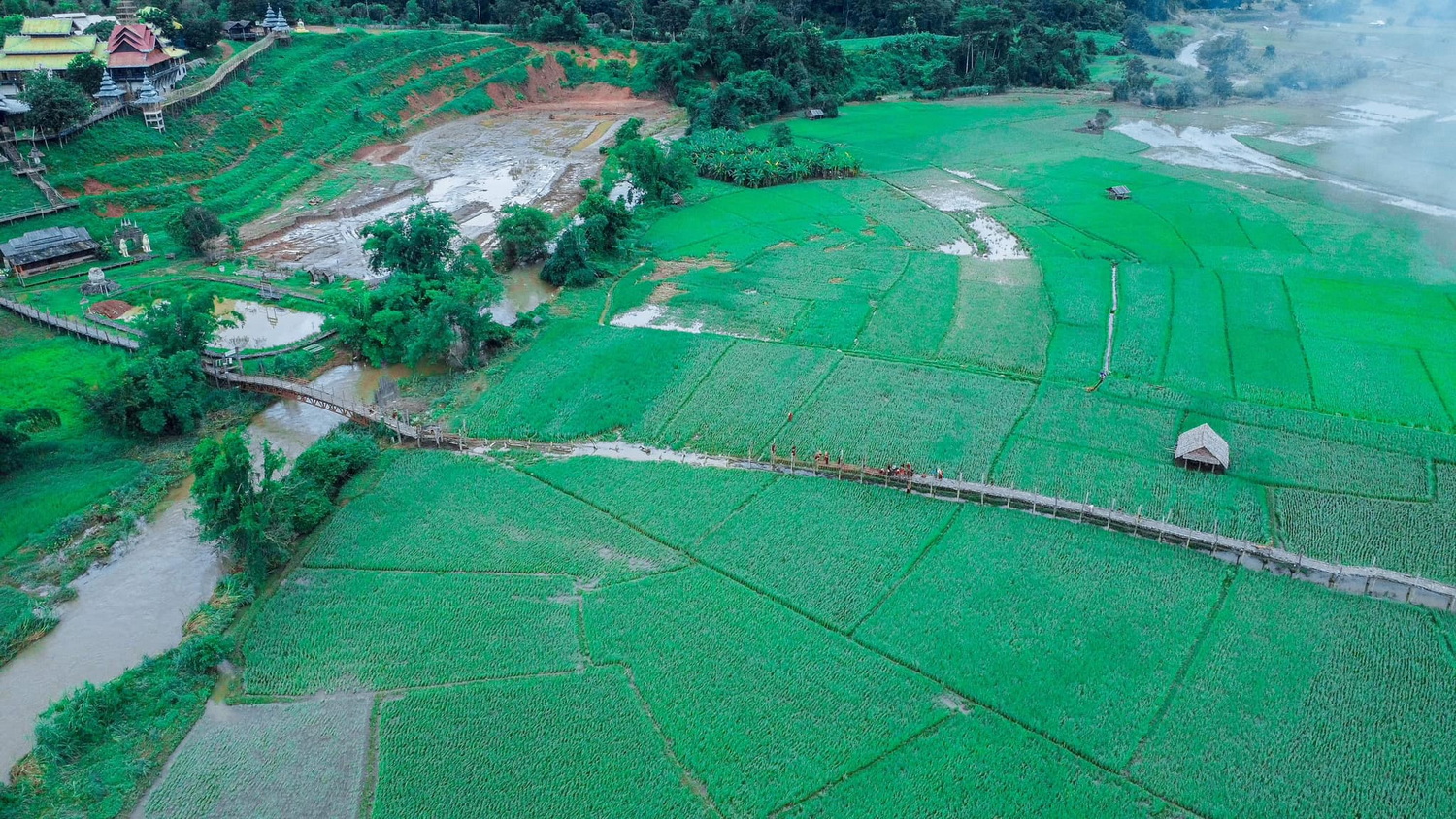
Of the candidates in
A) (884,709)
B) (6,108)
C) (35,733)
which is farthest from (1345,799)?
(6,108)

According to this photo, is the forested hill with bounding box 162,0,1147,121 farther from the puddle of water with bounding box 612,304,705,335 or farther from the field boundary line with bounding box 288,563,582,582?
the field boundary line with bounding box 288,563,582,582

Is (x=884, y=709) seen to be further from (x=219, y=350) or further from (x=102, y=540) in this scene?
(x=219, y=350)

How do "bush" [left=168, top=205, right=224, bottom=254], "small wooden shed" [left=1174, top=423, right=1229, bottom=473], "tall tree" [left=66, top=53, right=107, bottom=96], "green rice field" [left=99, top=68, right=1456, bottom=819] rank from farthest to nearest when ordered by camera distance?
1. "tall tree" [left=66, top=53, right=107, bottom=96]
2. "bush" [left=168, top=205, right=224, bottom=254]
3. "small wooden shed" [left=1174, top=423, right=1229, bottom=473]
4. "green rice field" [left=99, top=68, right=1456, bottom=819]

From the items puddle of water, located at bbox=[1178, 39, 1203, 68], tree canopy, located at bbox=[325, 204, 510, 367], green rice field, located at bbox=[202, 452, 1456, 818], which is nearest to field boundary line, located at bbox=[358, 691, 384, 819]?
green rice field, located at bbox=[202, 452, 1456, 818]

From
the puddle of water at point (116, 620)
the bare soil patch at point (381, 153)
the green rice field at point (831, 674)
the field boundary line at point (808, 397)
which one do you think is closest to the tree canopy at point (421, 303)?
the green rice field at point (831, 674)

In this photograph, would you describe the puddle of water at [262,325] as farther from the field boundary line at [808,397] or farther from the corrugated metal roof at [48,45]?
the corrugated metal roof at [48,45]

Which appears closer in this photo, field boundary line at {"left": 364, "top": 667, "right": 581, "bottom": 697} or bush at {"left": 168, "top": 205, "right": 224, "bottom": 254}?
field boundary line at {"left": 364, "top": 667, "right": 581, "bottom": 697}

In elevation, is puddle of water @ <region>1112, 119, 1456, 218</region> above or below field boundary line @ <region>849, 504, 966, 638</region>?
above
